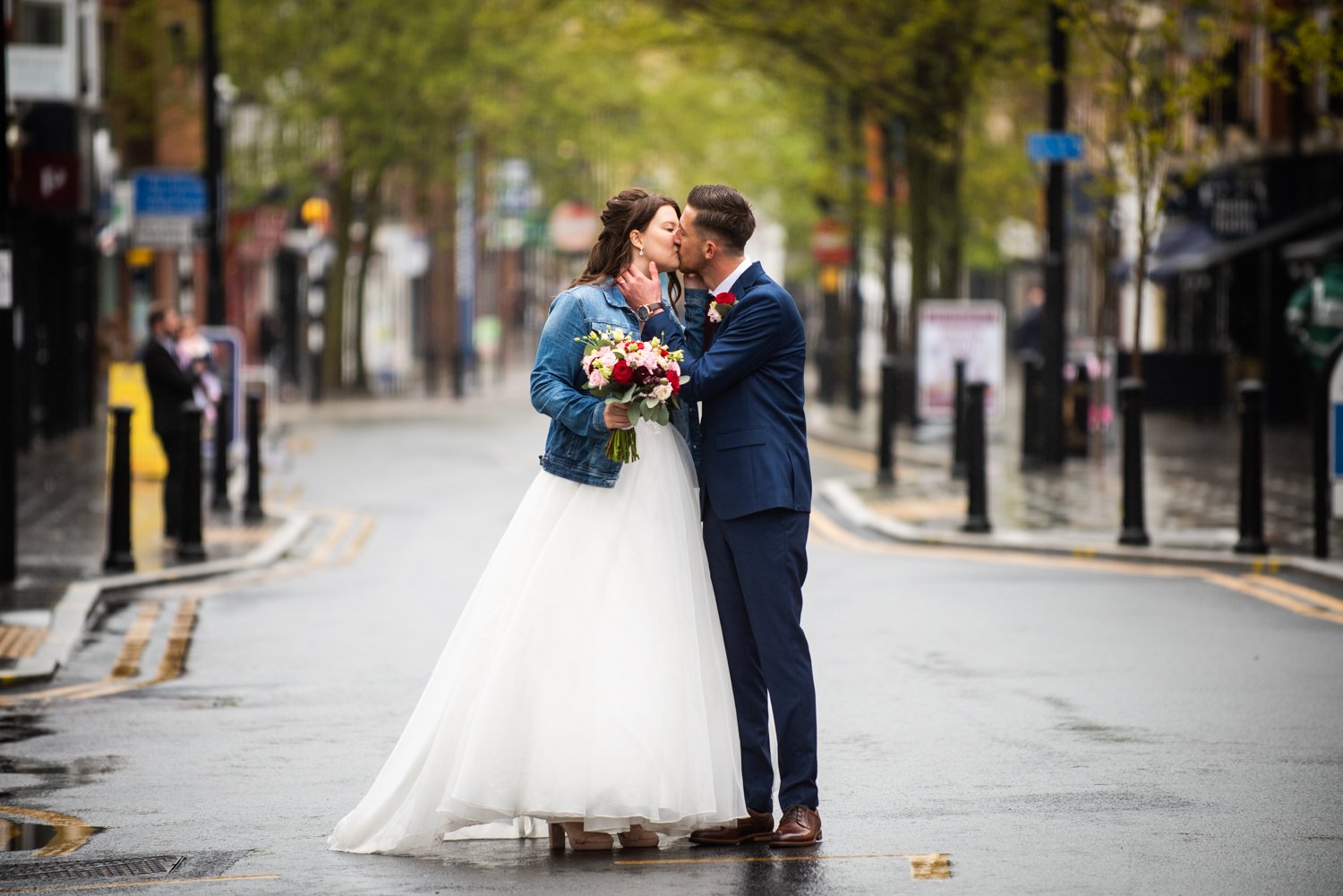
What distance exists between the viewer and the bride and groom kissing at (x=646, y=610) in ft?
21.5

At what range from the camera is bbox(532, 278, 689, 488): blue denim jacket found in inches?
264

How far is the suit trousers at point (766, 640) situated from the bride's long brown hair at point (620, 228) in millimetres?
763

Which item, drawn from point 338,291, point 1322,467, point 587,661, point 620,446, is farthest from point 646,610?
point 338,291

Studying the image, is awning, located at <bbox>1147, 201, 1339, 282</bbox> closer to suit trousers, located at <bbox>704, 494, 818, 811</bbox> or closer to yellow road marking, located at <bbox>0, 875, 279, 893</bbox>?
suit trousers, located at <bbox>704, 494, 818, 811</bbox>

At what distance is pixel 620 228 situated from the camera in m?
6.80

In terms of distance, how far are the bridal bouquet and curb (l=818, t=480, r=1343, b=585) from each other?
797 centimetres

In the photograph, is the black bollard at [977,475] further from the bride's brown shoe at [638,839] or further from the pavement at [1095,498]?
the bride's brown shoe at [638,839]

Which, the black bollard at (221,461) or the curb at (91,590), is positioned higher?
the black bollard at (221,461)

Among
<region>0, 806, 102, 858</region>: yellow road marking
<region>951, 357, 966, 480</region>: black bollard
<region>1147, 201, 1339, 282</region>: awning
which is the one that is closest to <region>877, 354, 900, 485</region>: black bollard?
<region>951, 357, 966, 480</region>: black bollard

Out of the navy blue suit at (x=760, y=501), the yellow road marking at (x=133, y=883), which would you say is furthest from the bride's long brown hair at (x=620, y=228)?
the yellow road marking at (x=133, y=883)

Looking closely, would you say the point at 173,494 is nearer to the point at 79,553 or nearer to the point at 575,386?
the point at 79,553

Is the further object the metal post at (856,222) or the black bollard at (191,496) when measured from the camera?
the metal post at (856,222)

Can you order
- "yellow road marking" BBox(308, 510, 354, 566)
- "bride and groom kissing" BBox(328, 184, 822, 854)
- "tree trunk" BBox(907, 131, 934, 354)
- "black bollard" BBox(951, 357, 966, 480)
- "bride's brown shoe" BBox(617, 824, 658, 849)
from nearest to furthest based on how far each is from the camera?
1. "bride and groom kissing" BBox(328, 184, 822, 854)
2. "bride's brown shoe" BBox(617, 824, 658, 849)
3. "yellow road marking" BBox(308, 510, 354, 566)
4. "black bollard" BBox(951, 357, 966, 480)
5. "tree trunk" BBox(907, 131, 934, 354)

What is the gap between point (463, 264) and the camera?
5478cm
